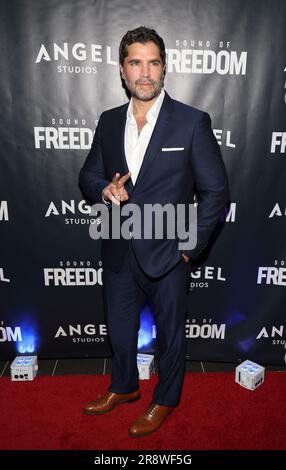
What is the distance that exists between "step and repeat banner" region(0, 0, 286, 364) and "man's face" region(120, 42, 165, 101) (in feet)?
1.73

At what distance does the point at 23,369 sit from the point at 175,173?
1898mm

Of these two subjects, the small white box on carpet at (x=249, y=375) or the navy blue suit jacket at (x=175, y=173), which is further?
the small white box on carpet at (x=249, y=375)

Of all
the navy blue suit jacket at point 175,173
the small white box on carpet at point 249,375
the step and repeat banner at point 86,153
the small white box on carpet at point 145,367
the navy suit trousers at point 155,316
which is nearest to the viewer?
the navy blue suit jacket at point 175,173

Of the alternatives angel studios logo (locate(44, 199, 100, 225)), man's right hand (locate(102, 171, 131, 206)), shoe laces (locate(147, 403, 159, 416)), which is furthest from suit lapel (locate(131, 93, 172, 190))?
shoe laces (locate(147, 403, 159, 416))

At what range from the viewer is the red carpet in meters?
2.61

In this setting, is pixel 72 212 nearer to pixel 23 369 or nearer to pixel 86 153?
pixel 86 153

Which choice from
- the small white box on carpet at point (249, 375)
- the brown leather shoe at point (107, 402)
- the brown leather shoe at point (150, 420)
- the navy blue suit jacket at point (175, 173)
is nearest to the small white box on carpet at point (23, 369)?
the brown leather shoe at point (107, 402)

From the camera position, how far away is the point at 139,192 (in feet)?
7.86

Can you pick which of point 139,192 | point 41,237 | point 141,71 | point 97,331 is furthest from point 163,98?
Result: point 97,331

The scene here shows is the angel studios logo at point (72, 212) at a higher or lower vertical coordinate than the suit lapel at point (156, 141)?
lower

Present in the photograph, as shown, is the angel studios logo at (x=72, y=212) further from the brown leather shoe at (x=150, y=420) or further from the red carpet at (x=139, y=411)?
the brown leather shoe at (x=150, y=420)

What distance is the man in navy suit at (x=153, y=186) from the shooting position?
2361 millimetres

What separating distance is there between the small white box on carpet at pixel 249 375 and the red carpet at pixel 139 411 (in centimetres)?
5

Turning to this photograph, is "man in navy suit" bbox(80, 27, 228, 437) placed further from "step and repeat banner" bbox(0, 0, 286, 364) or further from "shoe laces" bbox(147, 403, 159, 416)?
"step and repeat banner" bbox(0, 0, 286, 364)
